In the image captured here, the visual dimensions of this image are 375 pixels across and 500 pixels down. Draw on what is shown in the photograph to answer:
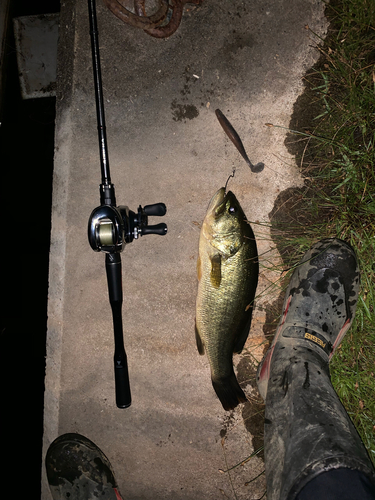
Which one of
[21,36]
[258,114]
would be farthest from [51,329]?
[21,36]

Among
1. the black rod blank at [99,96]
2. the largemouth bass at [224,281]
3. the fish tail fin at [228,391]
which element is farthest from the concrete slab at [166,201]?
the black rod blank at [99,96]

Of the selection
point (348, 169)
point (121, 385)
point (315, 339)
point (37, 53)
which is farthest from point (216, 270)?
point (37, 53)

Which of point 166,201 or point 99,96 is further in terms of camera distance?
point 166,201

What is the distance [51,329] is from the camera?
108 inches

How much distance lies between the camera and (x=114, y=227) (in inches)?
75.9

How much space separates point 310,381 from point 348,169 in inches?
61.8

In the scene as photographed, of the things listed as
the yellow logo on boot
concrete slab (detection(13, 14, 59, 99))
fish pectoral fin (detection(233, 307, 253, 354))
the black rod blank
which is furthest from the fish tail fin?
concrete slab (detection(13, 14, 59, 99))

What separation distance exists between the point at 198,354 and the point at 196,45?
2.57 meters

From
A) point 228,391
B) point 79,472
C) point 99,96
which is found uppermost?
point 99,96

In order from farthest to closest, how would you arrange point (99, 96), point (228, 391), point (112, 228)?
point (228, 391) → point (99, 96) → point (112, 228)

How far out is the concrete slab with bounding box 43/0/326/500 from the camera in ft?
8.51

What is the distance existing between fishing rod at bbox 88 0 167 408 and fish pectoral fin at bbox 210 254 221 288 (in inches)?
16.3

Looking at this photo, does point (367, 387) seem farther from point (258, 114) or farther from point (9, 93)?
A: point (9, 93)

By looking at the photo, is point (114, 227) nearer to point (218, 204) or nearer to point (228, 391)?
point (218, 204)
